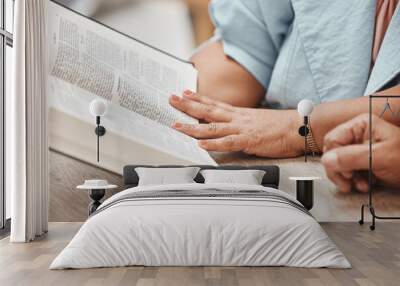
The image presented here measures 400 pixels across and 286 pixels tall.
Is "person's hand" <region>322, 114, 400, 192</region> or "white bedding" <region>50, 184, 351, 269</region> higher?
"person's hand" <region>322, 114, 400, 192</region>

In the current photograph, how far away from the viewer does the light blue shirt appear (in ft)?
20.9

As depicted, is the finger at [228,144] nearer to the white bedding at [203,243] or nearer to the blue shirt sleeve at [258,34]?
the blue shirt sleeve at [258,34]

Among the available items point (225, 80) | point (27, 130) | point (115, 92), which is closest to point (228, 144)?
point (225, 80)

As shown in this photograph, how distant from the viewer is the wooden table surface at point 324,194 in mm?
6426

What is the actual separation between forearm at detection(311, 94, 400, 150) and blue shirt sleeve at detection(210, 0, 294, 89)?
655 mm

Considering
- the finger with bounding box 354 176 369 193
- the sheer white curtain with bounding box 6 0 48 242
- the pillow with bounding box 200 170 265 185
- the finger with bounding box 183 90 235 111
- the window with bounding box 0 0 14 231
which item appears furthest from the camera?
the finger with bounding box 183 90 235 111

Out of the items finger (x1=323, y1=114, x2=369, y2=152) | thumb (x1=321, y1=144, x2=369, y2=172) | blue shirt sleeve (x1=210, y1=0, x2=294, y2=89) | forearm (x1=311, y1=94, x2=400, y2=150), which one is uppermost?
blue shirt sleeve (x1=210, y1=0, x2=294, y2=89)

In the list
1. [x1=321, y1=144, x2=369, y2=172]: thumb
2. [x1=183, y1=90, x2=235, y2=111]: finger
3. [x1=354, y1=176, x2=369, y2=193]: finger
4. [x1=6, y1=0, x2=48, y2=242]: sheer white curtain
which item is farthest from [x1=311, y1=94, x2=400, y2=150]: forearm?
[x1=6, y1=0, x2=48, y2=242]: sheer white curtain

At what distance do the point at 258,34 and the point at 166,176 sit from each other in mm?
1799

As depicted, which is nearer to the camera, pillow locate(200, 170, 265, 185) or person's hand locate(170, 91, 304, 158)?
pillow locate(200, 170, 265, 185)

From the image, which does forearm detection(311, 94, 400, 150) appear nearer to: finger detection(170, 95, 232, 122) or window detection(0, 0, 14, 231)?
finger detection(170, 95, 232, 122)

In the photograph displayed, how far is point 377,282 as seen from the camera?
3627mm

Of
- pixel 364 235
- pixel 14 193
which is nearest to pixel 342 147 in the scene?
pixel 364 235

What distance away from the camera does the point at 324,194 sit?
652cm
